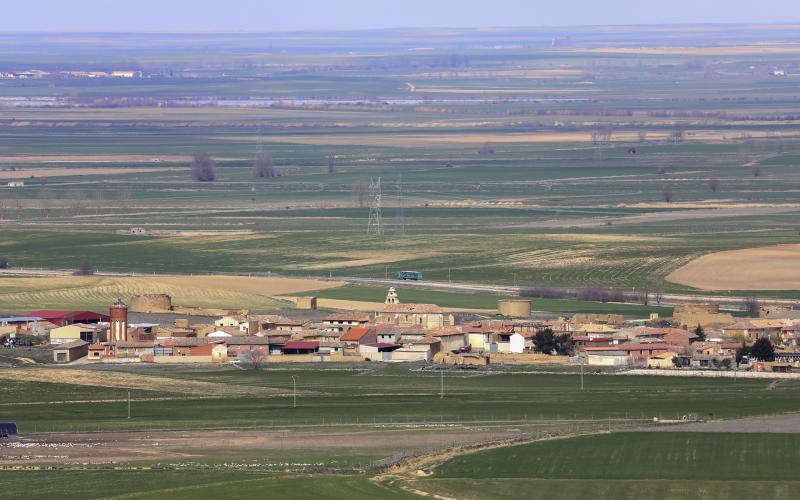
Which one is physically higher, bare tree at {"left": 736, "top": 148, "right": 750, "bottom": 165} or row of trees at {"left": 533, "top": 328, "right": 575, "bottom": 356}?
bare tree at {"left": 736, "top": 148, "right": 750, "bottom": 165}

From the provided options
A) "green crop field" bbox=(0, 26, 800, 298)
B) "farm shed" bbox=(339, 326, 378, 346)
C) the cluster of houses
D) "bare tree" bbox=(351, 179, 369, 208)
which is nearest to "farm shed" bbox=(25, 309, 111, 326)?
the cluster of houses

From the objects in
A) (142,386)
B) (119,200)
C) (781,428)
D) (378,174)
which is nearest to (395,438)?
(781,428)

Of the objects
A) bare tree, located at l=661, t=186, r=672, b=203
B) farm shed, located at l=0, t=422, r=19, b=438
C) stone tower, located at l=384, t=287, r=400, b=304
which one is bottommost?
farm shed, located at l=0, t=422, r=19, b=438

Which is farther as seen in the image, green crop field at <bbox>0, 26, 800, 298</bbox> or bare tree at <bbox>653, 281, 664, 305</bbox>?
green crop field at <bbox>0, 26, 800, 298</bbox>

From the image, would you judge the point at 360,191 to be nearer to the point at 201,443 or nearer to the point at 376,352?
the point at 376,352

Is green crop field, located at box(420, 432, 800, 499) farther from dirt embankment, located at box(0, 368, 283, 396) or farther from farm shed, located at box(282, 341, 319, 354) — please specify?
farm shed, located at box(282, 341, 319, 354)

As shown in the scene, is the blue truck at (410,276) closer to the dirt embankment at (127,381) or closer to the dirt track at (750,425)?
the dirt embankment at (127,381)

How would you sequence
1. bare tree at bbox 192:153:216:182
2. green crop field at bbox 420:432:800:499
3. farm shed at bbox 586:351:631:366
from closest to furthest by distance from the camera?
Result: green crop field at bbox 420:432:800:499 → farm shed at bbox 586:351:631:366 → bare tree at bbox 192:153:216:182

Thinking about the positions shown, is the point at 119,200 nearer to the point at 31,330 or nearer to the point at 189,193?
the point at 189,193
